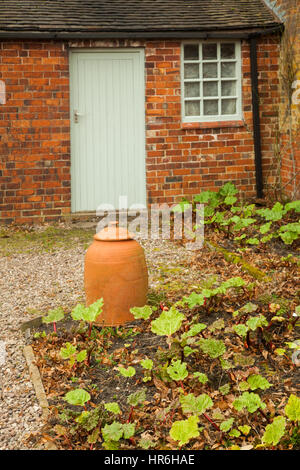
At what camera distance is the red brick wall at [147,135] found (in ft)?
32.9

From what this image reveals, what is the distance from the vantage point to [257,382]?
13.0ft

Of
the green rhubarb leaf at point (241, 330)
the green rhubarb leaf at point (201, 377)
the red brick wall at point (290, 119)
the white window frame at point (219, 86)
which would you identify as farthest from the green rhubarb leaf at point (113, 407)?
the white window frame at point (219, 86)

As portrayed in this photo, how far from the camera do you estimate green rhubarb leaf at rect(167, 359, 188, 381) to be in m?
4.04

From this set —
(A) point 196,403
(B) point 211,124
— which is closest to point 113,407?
(A) point 196,403

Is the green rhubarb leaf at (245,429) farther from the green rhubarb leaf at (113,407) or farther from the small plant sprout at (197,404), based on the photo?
the green rhubarb leaf at (113,407)

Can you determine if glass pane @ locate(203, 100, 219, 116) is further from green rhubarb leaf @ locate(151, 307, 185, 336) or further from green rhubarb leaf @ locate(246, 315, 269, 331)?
green rhubarb leaf @ locate(151, 307, 185, 336)

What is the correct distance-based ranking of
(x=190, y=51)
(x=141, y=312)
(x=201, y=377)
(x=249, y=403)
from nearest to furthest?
(x=249, y=403) → (x=201, y=377) → (x=141, y=312) → (x=190, y=51)

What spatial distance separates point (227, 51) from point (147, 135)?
2.00 m

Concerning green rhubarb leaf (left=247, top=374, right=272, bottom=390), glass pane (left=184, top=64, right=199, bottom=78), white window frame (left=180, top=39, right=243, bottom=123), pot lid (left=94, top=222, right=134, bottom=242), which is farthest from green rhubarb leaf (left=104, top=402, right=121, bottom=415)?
glass pane (left=184, top=64, right=199, bottom=78)

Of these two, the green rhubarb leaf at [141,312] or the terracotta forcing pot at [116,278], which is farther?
the terracotta forcing pot at [116,278]

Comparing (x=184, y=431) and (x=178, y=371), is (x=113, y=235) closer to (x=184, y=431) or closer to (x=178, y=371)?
(x=178, y=371)

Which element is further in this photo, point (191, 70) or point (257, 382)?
point (191, 70)

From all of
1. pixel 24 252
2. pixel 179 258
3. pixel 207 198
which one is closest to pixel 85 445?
pixel 179 258

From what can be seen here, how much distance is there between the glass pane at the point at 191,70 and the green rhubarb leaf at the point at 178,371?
7322 millimetres
